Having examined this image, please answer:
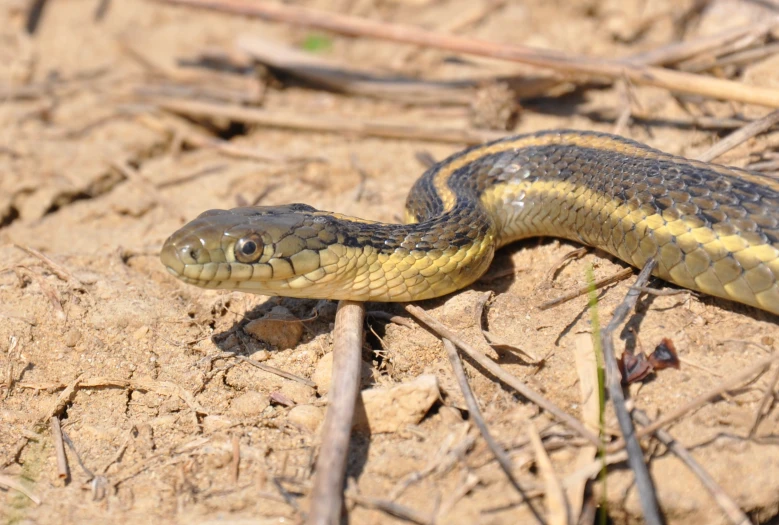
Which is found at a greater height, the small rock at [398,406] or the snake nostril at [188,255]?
the snake nostril at [188,255]

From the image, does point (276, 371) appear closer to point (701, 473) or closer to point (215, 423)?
point (215, 423)

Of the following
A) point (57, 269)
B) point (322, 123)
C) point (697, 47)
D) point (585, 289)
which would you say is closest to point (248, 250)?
point (57, 269)

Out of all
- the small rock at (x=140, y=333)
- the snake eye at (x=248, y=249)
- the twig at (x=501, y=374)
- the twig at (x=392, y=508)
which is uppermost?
the snake eye at (x=248, y=249)

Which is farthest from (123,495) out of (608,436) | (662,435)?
(662,435)

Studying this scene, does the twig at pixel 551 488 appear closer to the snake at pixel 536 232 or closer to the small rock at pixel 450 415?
the small rock at pixel 450 415

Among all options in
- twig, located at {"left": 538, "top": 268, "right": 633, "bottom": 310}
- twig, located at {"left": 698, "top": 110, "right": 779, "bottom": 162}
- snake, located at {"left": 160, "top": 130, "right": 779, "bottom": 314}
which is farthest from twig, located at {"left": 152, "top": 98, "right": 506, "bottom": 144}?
twig, located at {"left": 538, "top": 268, "right": 633, "bottom": 310}

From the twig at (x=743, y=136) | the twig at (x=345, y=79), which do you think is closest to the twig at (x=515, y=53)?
the twig at (x=743, y=136)

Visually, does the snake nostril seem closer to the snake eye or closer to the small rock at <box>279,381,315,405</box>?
the snake eye
